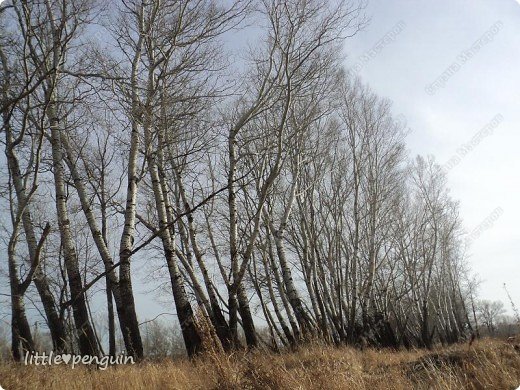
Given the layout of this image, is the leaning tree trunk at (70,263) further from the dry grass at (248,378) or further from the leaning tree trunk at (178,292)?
the dry grass at (248,378)

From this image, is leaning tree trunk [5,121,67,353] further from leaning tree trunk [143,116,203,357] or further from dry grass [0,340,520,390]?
leaning tree trunk [143,116,203,357]

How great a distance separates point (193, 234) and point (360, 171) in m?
6.51

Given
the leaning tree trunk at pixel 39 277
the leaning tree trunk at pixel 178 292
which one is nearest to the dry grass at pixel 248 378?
the leaning tree trunk at pixel 39 277

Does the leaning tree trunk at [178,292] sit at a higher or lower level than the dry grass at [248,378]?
higher

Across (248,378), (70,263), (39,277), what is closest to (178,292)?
(70,263)

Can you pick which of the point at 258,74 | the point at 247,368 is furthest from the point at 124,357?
the point at 258,74

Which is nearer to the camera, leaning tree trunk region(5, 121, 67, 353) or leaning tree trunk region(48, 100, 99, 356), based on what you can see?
leaning tree trunk region(5, 121, 67, 353)

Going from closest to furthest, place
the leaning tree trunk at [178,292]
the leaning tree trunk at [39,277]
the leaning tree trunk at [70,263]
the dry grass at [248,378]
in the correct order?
the dry grass at [248,378], the leaning tree trunk at [39,277], the leaning tree trunk at [70,263], the leaning tree trunk at [178,292]

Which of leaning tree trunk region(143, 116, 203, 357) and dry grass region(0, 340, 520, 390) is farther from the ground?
leaning tree trunk region(143, 116, 203, 357)

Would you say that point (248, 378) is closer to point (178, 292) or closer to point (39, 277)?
point (178, 292)

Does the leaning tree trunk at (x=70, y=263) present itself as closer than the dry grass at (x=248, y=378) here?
No

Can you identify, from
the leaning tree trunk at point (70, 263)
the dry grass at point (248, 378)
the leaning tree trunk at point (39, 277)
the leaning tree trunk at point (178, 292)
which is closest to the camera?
the dry grass at point (248, 378)

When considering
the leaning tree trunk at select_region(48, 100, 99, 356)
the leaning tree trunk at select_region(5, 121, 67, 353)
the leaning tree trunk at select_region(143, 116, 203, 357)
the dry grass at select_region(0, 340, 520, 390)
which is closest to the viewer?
the dry grass at select_region(0, 340, 520, 390)

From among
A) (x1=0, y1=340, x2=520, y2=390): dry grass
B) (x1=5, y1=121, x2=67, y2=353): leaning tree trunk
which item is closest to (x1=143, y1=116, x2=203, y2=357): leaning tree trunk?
(x1=5, y1=121, x2=67, y2=353): leaning tree trunk
